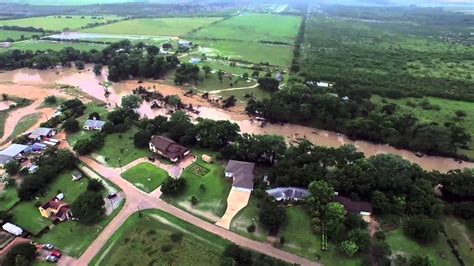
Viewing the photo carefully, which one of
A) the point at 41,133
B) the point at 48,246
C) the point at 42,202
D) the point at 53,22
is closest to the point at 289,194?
the point at 48,246

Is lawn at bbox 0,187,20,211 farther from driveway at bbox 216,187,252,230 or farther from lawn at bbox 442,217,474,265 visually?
lawn at bbox 442,217,474,265

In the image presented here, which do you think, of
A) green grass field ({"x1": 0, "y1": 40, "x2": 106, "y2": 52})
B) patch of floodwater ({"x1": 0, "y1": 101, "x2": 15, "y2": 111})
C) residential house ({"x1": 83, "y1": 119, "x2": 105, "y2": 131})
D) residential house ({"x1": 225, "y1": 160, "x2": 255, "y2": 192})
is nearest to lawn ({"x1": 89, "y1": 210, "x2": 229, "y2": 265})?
residential house ({"x1": 225, "y1": 160, "x2": 255, "y2": 192})

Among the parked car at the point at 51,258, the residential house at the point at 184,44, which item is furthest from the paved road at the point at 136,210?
the residential house at the point at 184,44

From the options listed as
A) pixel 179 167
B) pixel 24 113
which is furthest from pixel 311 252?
pixel 24 113

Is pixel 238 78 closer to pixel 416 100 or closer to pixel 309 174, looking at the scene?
pixel 416 100

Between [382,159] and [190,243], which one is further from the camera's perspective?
[382,159]

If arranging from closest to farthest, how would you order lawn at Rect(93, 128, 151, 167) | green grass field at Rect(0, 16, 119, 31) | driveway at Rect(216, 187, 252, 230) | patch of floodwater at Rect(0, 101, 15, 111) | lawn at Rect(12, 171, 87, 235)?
driveway at Rect(216, 187, 252, 230)
lawn at Rect(12, 171, 87, 235)
lawn at Rect(93, 128, 151, 167)
patch of floodwater at Rect(0, 101, 15, 111)
green grass field at Rect(0, 16, 119, 31)
